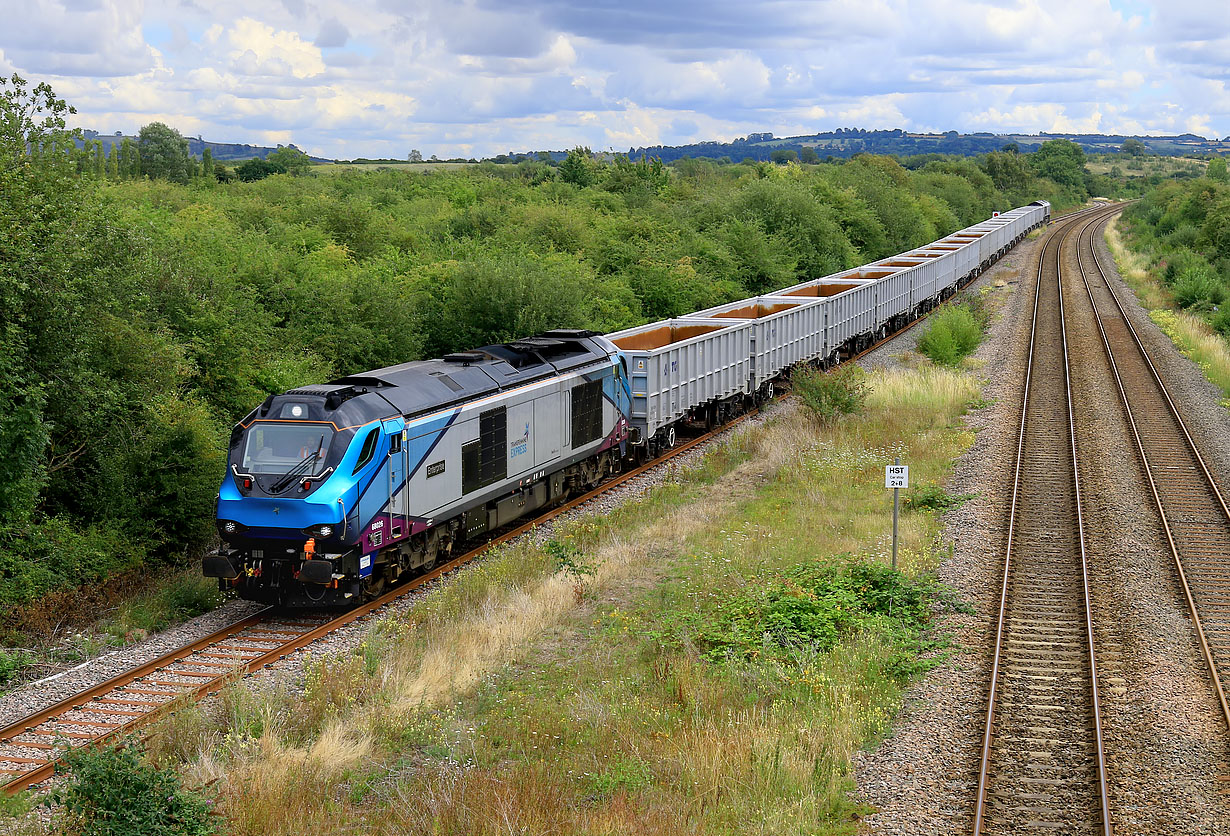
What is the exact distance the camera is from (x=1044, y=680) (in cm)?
1308

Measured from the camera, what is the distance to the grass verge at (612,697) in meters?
9.71

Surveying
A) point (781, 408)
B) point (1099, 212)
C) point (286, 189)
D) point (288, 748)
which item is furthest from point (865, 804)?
point (1099, 212)

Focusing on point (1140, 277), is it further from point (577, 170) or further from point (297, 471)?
point (297, 471)

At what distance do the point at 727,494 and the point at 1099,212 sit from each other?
139124 mm

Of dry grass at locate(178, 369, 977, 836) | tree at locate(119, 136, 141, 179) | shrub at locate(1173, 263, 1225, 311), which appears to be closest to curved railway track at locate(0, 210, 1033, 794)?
dry grass at locate(178, 369, 977, 836)

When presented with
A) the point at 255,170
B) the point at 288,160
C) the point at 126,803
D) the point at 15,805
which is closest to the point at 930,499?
the point at 126,803

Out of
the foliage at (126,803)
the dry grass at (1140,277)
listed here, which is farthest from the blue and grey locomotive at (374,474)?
the dry grass at (1140,277)

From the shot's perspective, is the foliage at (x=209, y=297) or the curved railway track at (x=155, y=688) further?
the foliage at (x=209, y=297)

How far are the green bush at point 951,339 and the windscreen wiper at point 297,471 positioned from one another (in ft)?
91.6

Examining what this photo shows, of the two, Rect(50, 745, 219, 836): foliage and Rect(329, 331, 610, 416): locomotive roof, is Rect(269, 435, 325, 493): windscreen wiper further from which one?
Rect(50, 745, 219, 836): foliage

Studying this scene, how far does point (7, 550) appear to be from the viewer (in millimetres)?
16359

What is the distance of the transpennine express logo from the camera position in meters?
19.7

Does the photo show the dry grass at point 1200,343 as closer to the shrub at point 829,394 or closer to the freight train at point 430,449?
the shrub at point 829,394

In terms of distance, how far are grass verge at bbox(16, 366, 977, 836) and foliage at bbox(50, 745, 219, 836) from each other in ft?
1.75
